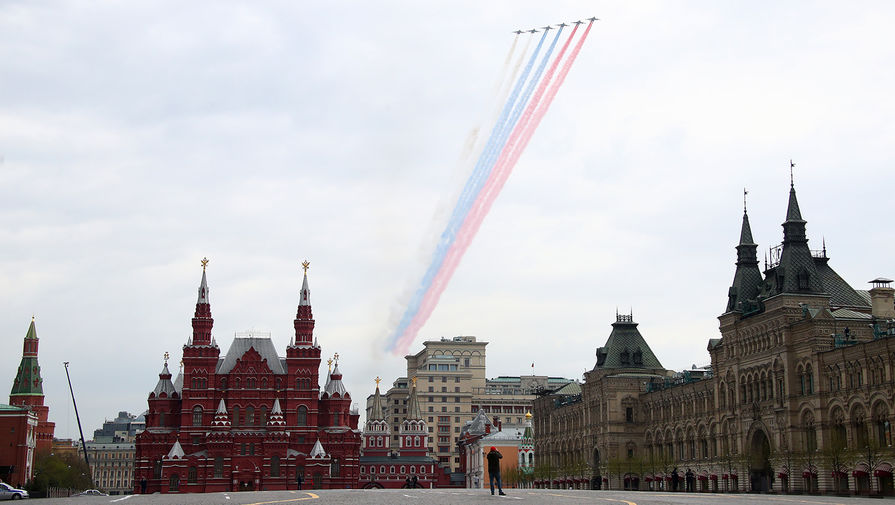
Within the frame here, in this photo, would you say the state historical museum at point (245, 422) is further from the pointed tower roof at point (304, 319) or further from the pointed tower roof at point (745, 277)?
the pointed tower roof at point (745, 277)

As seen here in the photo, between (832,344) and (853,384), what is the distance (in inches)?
257

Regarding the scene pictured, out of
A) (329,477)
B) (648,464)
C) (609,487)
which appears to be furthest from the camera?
(329,477)

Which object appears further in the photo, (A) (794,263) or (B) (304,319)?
(B) (304,319)

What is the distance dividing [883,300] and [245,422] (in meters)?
105

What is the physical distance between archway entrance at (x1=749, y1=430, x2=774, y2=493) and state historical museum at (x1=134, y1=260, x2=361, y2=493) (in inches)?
3131

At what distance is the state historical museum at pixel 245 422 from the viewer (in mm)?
163875

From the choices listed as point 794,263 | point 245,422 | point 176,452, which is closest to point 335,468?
point 245,422

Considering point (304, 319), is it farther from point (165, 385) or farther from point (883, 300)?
point (883, 300)

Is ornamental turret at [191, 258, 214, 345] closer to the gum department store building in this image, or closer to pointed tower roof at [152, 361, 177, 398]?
pointed tower roof at [152, 361, 177, 398]

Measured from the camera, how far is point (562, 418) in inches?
6624

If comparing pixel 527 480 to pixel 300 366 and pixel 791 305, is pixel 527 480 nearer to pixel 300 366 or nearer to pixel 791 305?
pixel 300 366

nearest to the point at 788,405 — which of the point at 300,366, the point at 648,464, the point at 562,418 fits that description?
the point at 648,464

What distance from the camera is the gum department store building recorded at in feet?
295

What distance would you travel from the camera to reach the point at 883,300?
337 ft
